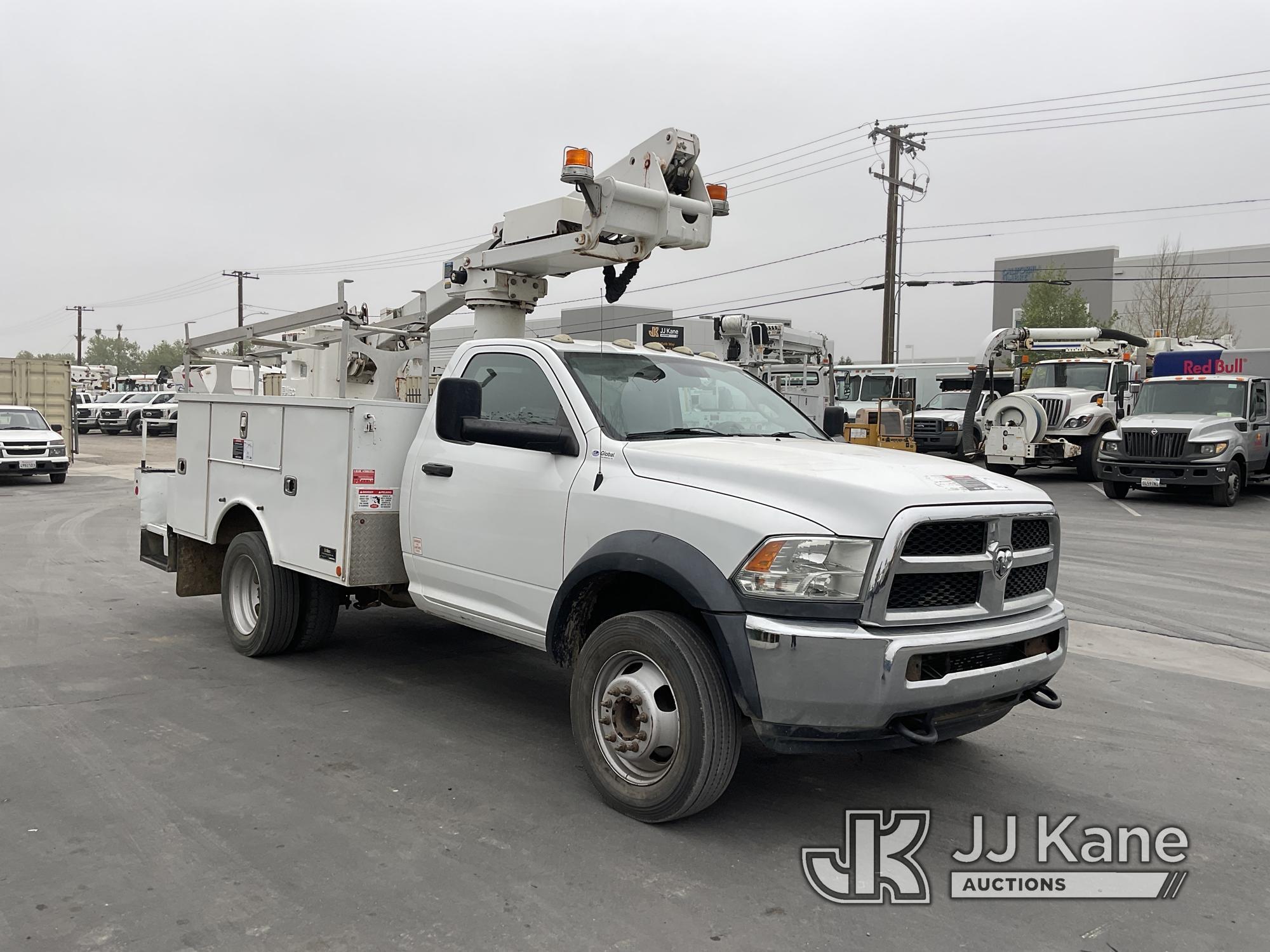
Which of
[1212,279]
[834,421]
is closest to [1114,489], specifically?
[834,421]

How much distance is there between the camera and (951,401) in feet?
93.0

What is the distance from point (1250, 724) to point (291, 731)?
17.3ft

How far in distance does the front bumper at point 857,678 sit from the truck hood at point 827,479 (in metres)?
0.41

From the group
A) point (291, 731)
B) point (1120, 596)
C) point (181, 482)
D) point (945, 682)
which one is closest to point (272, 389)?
point (181, 482)

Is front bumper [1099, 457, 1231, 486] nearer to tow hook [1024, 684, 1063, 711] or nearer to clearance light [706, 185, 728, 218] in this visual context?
clearance light [706, 185, 728, 218]

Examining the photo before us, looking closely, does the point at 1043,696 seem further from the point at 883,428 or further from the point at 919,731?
the point at 883,428

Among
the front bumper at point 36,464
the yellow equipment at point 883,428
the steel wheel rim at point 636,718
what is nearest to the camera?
the steel wheel rim at point 636,718

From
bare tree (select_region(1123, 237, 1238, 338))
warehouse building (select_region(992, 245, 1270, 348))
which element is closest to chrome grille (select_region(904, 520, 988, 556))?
bare tree (select_region(1123, 237, 1238, 338))

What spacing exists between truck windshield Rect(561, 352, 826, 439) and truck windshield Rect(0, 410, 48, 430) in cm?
1954

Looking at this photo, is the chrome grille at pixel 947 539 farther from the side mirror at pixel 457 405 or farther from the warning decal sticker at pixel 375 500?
the warning decal sticker at pixel 375 500

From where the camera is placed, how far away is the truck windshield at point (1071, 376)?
22.2m

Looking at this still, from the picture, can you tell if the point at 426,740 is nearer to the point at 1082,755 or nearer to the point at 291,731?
the point at 291,731

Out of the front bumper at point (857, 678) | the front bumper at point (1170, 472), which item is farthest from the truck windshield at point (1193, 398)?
the front bumper at point (857, 678)

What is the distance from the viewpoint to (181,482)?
295 inches
